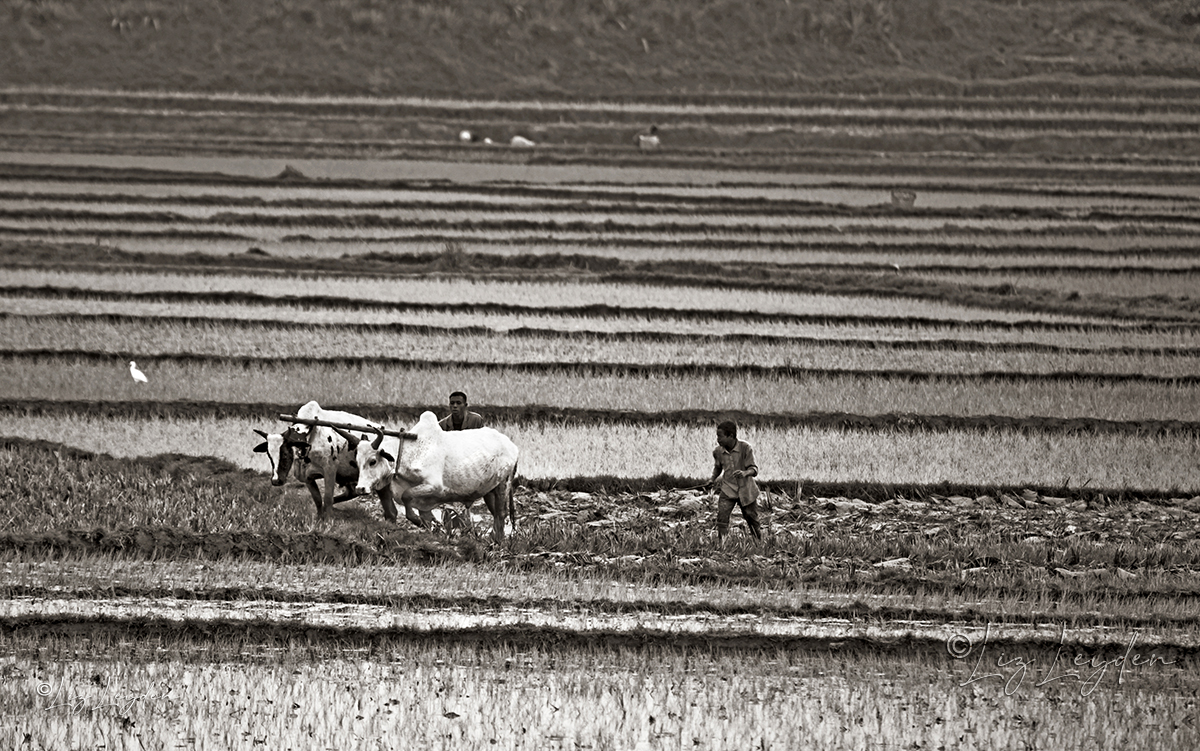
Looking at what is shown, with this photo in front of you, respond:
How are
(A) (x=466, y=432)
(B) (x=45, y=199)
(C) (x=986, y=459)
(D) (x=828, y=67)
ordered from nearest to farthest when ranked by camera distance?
(A) (x=466, y=432)
(C) (x=986, y=459)
(B) (x=45, y=199)
(D) (x=828, y=67)

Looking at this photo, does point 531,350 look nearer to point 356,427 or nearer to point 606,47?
point 356,427

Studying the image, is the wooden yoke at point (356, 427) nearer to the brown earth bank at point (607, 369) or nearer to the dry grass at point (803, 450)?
the dry grass at point (803, 450)

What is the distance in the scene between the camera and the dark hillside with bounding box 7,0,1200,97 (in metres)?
39.9

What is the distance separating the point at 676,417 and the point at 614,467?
120cm

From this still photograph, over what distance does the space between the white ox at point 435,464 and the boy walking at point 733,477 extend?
3.80ft

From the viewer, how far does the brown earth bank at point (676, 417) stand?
1065cm

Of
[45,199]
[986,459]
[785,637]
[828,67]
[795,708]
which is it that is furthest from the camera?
[828,67]

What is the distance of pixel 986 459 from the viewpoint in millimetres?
10039

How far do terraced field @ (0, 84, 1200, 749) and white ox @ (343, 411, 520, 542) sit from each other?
0.27 meters

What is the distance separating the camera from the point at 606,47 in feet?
142

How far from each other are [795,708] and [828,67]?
3828cm

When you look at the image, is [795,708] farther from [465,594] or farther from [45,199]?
[45,199]

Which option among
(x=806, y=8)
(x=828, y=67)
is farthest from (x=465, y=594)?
(x=806, y=8)

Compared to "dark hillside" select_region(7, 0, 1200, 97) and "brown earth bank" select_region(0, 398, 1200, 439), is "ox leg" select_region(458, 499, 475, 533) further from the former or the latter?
"dark hillside" select_region(7, 0, 1200, 97)
